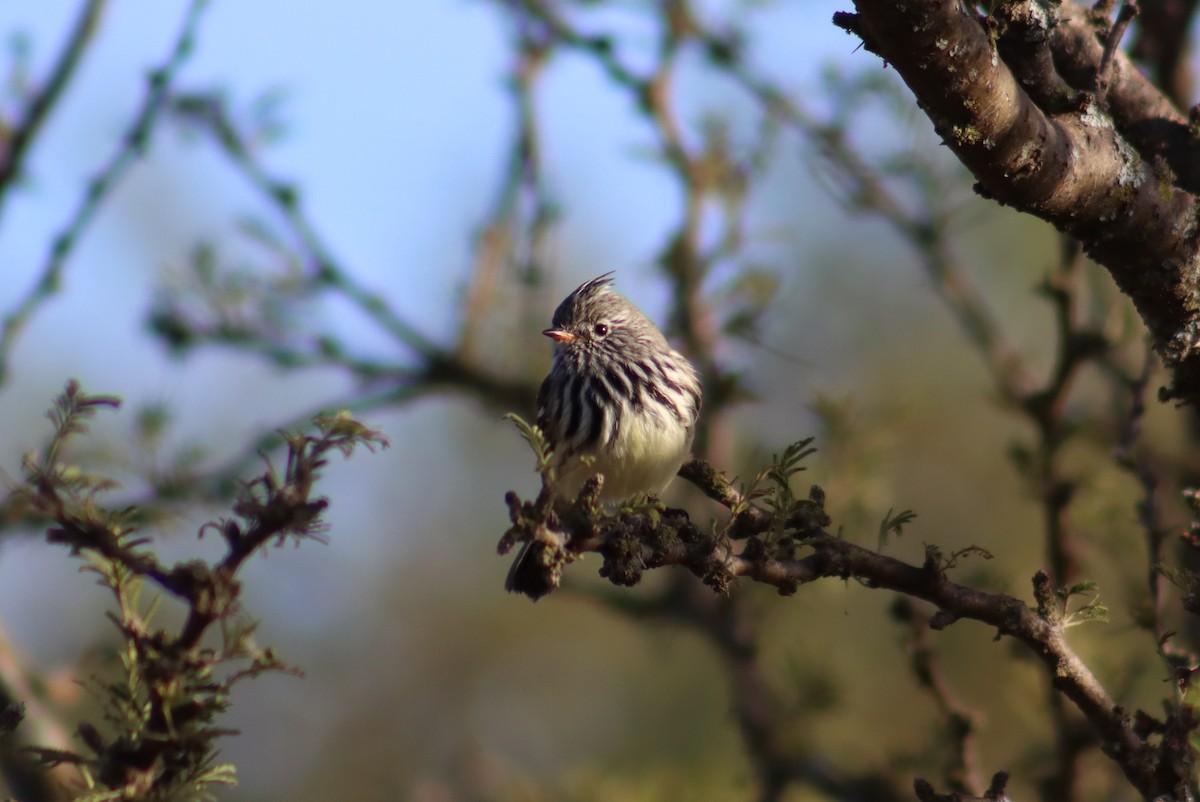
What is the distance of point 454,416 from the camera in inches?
448

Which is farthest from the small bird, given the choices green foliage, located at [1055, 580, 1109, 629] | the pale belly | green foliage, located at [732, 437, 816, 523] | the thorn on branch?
the thorn on branch

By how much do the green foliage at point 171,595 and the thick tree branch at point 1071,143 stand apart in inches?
42.6

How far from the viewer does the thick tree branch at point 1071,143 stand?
1.93 m

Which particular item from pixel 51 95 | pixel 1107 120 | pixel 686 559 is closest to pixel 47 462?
pixel 686 559

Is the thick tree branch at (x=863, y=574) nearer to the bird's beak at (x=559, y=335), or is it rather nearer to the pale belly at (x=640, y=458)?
the pale belly at (x=640, y=458)

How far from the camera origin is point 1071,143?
2.20 m

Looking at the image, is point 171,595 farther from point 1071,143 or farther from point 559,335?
point 559,335

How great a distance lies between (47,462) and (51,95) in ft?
9.62

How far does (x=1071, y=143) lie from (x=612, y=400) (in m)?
2.42

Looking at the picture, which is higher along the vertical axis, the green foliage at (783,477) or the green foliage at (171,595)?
the green foliage at (783,477)

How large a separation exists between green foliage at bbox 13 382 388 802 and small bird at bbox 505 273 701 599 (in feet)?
6.31

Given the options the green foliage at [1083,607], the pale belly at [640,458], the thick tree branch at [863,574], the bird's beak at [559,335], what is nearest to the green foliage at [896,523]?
the thick tree branch at [863,574]

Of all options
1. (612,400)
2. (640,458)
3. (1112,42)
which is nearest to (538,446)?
(1112,42)

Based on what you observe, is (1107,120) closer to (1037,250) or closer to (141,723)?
(141,723)
